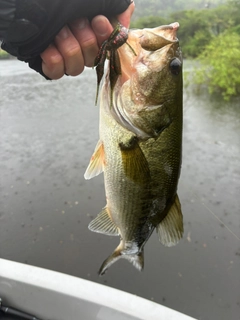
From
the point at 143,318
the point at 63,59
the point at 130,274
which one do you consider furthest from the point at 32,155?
the point at 63,59

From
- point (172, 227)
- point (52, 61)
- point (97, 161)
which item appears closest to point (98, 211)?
point (172, 227)

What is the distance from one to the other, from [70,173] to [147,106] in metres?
4.91

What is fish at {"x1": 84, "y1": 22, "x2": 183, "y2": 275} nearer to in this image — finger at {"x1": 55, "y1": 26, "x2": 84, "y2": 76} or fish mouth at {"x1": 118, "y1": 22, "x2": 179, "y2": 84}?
fish mouth at {"x1": 118, "y1": 22, "x2": 179, "y2": 84}

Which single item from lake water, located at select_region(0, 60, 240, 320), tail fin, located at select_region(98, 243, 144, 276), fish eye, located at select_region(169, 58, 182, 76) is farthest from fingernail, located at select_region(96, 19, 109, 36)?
lake water, located at select_region(0, 60, 240, 320)

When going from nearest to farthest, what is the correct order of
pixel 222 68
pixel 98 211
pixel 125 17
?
pixel 125 17 → pixel 98 211 → pixel 222 68

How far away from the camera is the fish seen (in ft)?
4.10

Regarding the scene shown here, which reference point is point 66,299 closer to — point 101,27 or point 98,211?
point 101,27

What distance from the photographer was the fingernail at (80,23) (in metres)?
1.29

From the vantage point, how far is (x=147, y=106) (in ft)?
4.33

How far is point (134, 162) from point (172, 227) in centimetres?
45

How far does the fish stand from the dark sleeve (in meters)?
0.22

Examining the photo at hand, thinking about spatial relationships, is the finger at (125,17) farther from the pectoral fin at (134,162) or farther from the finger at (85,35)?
the pectoral fin at (134,162)

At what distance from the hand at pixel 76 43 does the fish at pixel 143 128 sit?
0.55 ft

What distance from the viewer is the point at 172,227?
1.55m
